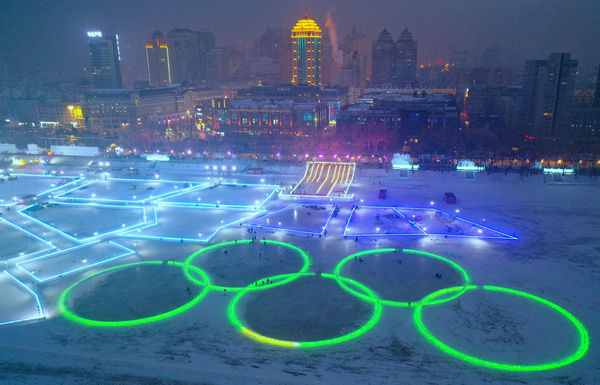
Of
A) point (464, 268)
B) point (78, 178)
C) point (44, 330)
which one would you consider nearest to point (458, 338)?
point (464, 268)

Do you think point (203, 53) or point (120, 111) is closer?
point (120, 111)

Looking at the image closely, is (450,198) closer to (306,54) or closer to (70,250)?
(70,250)

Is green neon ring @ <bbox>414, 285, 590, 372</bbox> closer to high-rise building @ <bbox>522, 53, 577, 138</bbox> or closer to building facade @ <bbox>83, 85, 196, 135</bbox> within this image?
high-rise building @ <bbox>522, 53, 577, 138</bbox>

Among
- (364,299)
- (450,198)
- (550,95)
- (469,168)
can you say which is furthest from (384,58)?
(364,299)

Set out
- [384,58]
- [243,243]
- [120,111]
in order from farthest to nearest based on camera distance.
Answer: [384,58] < [120,111] < [243,243]

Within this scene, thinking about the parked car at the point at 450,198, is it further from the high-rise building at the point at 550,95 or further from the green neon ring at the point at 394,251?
the high-rise building at the point at 550,95

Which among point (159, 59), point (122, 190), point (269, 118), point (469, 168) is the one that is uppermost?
point (159, 59)

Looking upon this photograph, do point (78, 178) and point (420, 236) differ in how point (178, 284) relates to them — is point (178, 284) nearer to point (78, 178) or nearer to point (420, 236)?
point (420, 236)

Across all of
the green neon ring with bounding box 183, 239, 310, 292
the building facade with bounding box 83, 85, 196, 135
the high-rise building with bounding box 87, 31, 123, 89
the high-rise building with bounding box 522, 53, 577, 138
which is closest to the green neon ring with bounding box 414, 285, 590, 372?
the green neon ring with bounding box 183, 239, 310, 292
